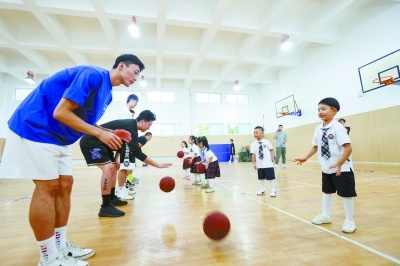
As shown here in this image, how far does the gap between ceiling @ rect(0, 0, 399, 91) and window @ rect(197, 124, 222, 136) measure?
15.7 ft

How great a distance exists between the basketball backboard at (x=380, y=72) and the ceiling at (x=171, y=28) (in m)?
1.94

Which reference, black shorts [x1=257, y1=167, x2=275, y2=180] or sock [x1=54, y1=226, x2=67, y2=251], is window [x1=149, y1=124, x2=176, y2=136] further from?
sock [x1=54, y1=226, x2=67, y2=251]

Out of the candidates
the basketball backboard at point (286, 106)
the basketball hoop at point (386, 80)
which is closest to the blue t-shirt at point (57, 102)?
the basketball hoop at point (386, 80)

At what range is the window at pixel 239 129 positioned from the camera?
607 inches

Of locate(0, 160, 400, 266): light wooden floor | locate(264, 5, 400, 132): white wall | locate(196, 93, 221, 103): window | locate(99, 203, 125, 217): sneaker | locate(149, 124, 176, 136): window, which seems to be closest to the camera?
→ locate(0, 160, 400, 266): light wooden floor

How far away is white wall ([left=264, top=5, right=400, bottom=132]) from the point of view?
24.1ft

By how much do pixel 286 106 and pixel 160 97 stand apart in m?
8.29

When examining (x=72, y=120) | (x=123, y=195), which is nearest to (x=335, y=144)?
(x=72, y=120)

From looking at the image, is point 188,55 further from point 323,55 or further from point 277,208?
point 277,208

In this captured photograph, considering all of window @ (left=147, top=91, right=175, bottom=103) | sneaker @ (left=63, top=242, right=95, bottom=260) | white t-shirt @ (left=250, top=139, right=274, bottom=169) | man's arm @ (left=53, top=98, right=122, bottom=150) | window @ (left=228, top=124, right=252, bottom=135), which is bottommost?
sneaker @ (left=63, top=242, right=95, bottom=260)

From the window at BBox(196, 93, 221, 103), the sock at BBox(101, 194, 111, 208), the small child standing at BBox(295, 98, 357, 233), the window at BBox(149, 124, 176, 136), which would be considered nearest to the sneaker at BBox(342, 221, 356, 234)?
the small child standing at BBox(295, 98, 357, 233)

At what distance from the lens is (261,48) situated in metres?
10.5

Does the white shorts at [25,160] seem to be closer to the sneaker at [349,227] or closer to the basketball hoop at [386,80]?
the sneaker at [349,227]

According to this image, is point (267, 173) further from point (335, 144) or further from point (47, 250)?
point (47, 250)
